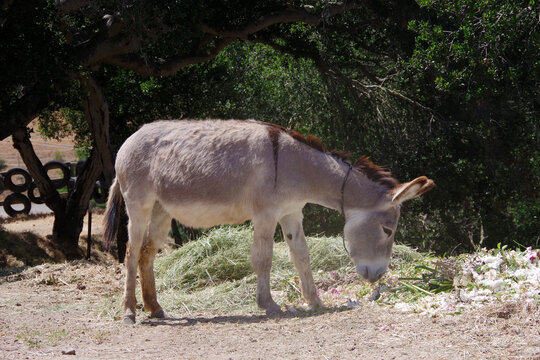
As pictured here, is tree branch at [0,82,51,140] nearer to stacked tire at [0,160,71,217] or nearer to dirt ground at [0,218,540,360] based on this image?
dirt ground at [0,218,540,360]

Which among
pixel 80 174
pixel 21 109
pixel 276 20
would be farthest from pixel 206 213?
pixel 80 174

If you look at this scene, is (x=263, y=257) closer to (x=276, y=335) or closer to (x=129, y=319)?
(x=276, y=335)

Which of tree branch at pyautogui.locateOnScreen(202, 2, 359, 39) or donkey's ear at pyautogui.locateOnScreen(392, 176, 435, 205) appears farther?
tree branch at pyautogui.locateOnScreen(202, 2, 359, 39)

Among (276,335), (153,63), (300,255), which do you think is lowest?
(276,335)

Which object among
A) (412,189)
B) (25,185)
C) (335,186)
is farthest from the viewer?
(25,185)

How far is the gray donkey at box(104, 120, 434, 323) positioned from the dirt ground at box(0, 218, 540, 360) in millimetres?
488

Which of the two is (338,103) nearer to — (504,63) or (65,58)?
(504,63)

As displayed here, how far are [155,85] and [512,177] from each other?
6.97 m

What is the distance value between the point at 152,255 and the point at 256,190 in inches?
57.9

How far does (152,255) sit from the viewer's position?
21.9ft

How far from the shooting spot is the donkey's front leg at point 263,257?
19.8 feet

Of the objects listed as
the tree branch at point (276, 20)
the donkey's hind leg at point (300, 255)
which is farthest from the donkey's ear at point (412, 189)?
the tree branch at point (276, 20)

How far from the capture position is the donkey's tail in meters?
6.90

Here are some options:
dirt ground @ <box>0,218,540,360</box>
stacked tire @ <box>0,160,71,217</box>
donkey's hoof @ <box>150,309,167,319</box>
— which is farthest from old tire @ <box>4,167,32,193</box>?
donkey's hoof @ <box>150,309,167,319</box>
